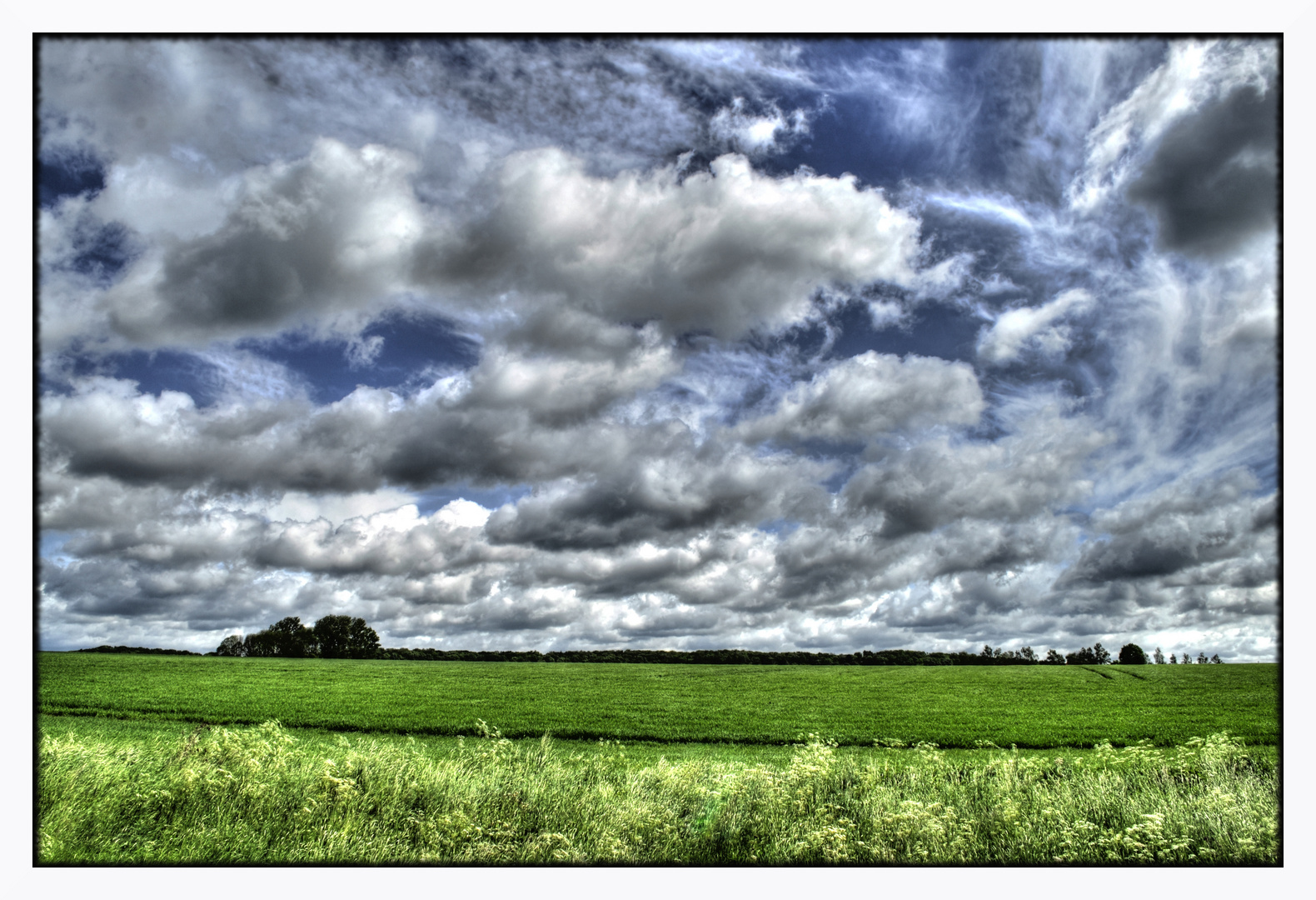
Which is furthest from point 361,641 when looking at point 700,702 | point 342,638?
point 700,702

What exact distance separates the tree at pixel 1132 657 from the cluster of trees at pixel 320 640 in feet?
268

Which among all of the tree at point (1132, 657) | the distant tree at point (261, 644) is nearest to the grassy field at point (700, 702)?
the tree at point (1132, 657)

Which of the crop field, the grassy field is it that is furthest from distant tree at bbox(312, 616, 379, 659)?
the crop field

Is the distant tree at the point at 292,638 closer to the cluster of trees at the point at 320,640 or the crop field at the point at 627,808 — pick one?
the cluster of trees at the point at 320,640

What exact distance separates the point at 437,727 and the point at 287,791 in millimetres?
20095

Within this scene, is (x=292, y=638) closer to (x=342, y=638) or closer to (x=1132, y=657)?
(x=342, y=638)

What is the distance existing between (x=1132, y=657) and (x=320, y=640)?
294 feet

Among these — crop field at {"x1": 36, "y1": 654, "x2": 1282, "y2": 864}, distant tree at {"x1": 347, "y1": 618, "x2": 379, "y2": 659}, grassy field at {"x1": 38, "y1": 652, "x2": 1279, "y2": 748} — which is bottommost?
distant tree at {"x1": 347, "y1": 618, "x2": 379, "y2": 659}

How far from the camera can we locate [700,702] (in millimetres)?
37250

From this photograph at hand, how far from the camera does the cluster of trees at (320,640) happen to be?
79.6 meters

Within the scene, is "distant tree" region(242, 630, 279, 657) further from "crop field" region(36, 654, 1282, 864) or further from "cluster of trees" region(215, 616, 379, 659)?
"crop field" region(36, 654, 1282, 864)

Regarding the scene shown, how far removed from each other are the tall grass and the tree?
71787mm

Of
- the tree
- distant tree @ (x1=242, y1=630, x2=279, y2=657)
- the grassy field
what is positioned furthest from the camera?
distant tree @ (x1=242, y1=630, x2=279, y2=657)

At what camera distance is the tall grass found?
7.25 meters
